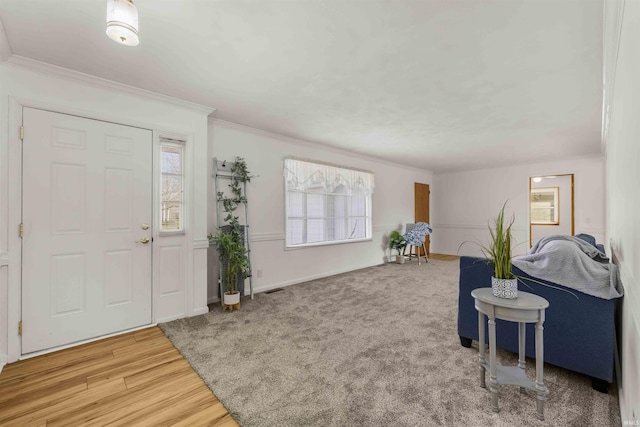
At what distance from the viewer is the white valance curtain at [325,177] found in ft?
14.9

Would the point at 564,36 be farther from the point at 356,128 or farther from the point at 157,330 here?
the point at 157,330

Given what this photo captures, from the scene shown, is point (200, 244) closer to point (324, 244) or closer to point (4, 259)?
point (4, 259)

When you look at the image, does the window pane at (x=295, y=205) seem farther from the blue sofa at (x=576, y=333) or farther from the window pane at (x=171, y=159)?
the blue sofa at (x=576, y=333)

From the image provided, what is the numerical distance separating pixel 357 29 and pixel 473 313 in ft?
7.80

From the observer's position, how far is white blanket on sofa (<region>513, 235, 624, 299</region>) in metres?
1.79

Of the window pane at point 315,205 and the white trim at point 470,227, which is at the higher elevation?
the window pane at point 315,205

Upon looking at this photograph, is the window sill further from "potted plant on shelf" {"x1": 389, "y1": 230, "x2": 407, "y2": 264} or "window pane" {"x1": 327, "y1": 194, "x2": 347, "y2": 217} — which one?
"potted plant on shelf" {"x1": 389, "y1": 230, "x2": 407, "y2": 264}

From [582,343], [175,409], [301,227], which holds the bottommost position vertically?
[175,409]

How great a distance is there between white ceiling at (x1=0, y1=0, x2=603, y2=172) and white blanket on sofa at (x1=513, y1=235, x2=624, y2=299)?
4.88ft

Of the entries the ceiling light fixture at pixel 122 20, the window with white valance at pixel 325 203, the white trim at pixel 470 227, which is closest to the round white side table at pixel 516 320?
the ceiling light fixture at pixel 122 20

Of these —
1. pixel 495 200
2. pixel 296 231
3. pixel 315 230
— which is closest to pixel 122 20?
pixel 296 231

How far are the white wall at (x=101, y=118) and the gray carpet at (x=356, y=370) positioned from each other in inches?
17.5

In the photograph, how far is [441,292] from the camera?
4066 mm

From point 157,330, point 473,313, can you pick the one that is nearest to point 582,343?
point 473,313
